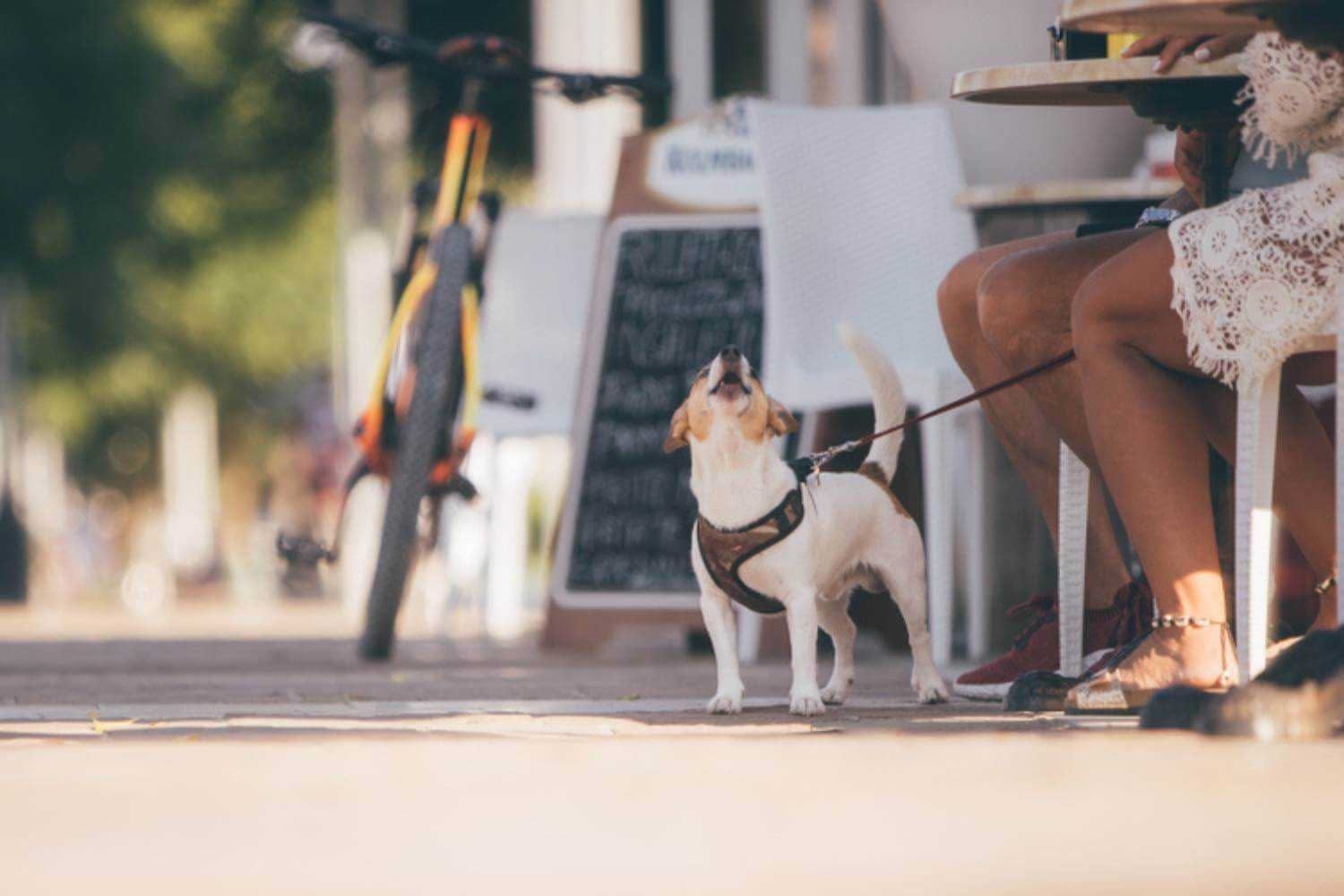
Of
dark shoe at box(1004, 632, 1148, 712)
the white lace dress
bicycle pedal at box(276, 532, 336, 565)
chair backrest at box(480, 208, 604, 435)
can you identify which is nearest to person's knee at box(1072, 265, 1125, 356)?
the white lace dress

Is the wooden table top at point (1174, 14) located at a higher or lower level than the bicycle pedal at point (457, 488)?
higher

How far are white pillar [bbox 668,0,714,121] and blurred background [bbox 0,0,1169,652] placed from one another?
1 centimetres

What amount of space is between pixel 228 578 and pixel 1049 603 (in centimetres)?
1962

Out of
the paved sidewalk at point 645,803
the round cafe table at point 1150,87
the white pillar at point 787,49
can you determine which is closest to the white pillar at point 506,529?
the white pillar at point 787,49

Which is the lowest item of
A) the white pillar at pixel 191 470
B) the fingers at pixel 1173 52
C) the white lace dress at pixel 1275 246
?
the white pillar at pixel 191 470

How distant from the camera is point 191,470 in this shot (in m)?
29.9

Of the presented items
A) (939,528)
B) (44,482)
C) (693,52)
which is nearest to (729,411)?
(939,528)

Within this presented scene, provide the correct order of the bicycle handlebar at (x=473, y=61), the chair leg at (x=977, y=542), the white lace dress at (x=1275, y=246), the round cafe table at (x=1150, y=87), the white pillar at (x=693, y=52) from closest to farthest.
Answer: the white lace dress at (x=1275, y=246) < the round cafe table at (x=1150, y=87) < the chair leg at (x=977, y=542) < the bicycle handlebar at (x=473, y=61) < the white pillar at (x=693, y=52)

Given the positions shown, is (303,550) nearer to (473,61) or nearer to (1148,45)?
(473,61)

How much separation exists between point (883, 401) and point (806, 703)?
626 millimetres

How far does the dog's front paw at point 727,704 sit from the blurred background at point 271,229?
1.94m

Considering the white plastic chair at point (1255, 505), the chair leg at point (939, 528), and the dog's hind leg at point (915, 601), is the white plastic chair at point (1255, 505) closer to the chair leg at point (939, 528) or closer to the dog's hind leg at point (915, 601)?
the dog's hind leg at point (915, 601)

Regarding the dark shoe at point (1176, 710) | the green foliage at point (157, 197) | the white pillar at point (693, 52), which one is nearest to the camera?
the dark shoe at point (1176, 710)

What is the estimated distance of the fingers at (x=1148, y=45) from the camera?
11.2ft
